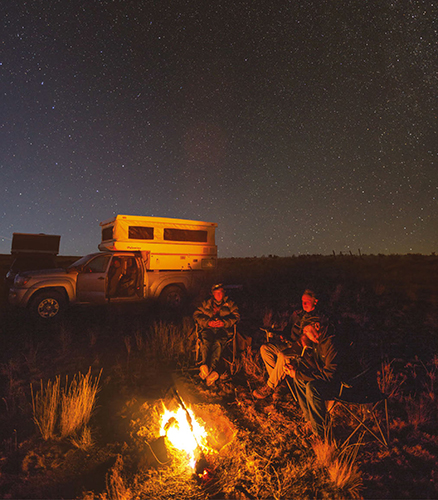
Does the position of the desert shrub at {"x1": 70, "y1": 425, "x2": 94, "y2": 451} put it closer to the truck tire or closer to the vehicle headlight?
the truck tire

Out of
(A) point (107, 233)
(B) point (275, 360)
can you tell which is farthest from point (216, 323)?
(A) point (107, 233)

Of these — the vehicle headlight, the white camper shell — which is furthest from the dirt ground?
the white camper shell

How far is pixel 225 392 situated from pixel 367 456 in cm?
178

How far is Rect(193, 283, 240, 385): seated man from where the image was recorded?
4543mm

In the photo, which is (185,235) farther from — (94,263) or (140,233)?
(94,263)

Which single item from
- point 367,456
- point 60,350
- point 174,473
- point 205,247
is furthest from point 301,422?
point 205,247

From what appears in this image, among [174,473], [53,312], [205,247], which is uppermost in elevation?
[205,247]

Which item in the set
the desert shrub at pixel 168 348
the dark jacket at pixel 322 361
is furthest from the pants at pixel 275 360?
the desert shrub at pixel 168 348

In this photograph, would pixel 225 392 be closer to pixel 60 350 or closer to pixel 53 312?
pixel 60 350

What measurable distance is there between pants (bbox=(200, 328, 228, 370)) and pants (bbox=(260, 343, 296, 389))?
36.0 inches

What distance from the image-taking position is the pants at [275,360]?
3585 millimetres

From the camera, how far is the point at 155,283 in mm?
8742

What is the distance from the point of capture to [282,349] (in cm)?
363

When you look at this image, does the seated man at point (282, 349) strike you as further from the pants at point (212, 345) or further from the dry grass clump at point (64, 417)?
the dry grass clump at point (64, 417)
